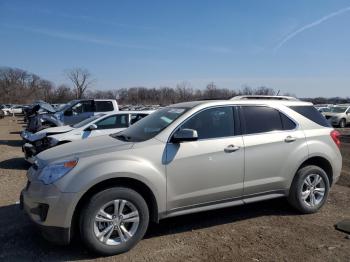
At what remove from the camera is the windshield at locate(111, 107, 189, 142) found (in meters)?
4.66

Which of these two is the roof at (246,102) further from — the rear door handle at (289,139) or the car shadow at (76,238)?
the car shadow at (76,238)

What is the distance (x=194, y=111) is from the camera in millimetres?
4805

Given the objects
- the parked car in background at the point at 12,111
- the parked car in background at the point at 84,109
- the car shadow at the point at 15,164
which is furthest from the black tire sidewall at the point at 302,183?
the parked car in background at the point at 12,111

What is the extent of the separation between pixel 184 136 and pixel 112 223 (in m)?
1.34

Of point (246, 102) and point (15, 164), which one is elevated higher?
point (246, 102)

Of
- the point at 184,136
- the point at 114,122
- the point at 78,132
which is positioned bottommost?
the point at 78,132

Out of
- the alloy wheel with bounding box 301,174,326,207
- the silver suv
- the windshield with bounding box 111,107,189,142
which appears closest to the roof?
the silver suv

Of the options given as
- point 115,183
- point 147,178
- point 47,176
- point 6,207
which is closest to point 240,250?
point 147,178

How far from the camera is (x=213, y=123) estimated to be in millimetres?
4867

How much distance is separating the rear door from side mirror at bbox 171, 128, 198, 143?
91 centimetres

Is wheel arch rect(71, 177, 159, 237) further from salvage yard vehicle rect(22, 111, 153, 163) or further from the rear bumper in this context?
salvage yard vehicle rect(22, 111, 153, 163)

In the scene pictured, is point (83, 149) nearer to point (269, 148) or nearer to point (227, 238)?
point (227, 238)

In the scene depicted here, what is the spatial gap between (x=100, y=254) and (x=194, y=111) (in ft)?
7.05

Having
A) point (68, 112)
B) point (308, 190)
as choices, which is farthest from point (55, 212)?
point (68, 112)
